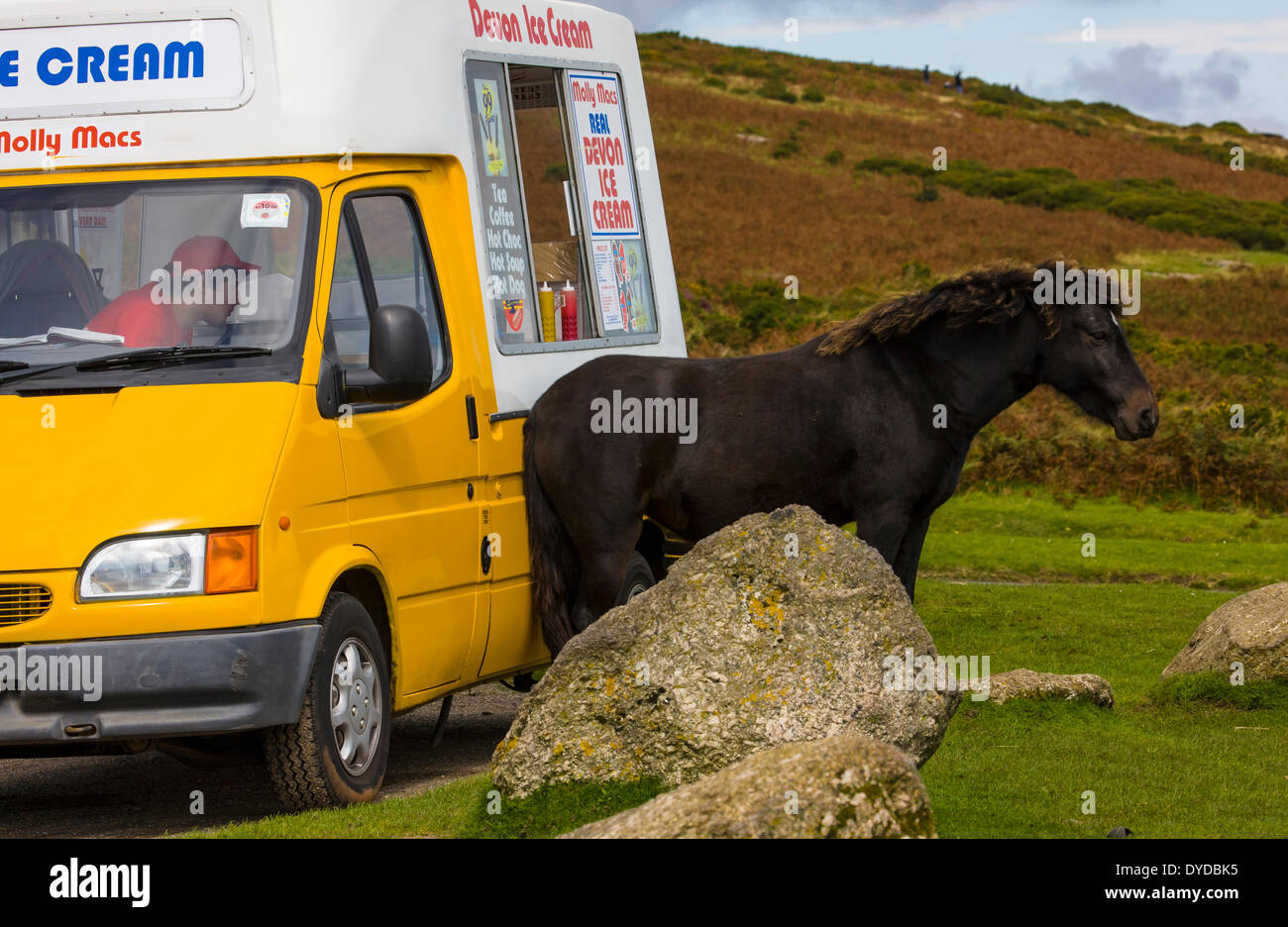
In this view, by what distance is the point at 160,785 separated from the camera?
319 inches

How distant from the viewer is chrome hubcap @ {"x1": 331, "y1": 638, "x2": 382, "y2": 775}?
21.9 ft

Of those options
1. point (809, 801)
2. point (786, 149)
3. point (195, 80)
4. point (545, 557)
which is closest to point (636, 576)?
point (545, 557)

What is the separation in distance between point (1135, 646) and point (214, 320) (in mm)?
7912

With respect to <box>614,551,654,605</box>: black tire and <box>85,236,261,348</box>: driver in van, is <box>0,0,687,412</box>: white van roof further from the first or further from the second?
<box>614,551,654,605</box>: black tire

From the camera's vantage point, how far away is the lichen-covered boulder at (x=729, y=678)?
6.16m

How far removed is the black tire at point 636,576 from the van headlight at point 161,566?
10.4 feet

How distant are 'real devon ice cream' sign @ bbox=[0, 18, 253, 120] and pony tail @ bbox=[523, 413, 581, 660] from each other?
2.34 metres

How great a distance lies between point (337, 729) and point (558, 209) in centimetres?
377

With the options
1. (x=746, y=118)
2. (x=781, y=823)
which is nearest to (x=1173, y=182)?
(x=746, y=118)

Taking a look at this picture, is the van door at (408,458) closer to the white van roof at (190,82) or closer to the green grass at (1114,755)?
the white van roof at (190,82)

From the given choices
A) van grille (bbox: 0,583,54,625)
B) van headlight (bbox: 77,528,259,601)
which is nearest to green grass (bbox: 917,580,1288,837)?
van headlight (bbox: 77,528,259,601)

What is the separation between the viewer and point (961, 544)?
1816cm

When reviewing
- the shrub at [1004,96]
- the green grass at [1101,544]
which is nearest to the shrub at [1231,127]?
the shrub at [1004,96]

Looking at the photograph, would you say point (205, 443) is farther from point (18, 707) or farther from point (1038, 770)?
point (1038, 770)
